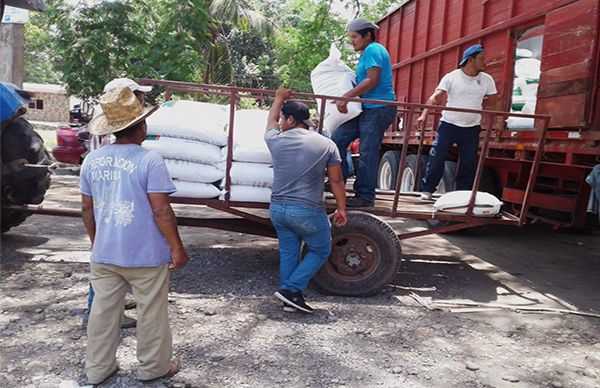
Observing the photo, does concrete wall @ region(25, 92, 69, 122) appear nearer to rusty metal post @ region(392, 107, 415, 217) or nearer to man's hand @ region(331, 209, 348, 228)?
rusty metal post @ region(392, 107, 415, 217)

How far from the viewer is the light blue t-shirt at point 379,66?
14.7ft

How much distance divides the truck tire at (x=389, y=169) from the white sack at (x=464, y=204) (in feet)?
13.0

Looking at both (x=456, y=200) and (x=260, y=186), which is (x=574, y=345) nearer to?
(x=456, y=200)

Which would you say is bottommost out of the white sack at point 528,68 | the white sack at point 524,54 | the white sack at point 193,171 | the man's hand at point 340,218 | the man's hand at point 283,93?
the man's hand at point 340,218

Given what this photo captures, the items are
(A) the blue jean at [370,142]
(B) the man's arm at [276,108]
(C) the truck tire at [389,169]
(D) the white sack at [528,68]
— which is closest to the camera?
(B) the man's arm at [276,108]

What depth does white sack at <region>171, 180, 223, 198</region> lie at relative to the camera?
429 centimetres

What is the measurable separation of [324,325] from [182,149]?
1.72m

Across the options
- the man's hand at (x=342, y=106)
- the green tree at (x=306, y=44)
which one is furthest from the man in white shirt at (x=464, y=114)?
the green tree at (x=306, y=44)

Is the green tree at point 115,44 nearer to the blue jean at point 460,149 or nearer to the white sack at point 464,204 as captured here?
the blue jean at point 460,149

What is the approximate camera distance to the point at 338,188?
154 inches

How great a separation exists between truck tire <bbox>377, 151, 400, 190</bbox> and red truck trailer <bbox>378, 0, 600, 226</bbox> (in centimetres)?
5

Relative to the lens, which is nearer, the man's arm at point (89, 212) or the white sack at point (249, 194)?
the man's arm at point (89, 212)

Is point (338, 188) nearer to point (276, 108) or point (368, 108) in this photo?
point (276, 108)

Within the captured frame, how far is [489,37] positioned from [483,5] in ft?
1.55
